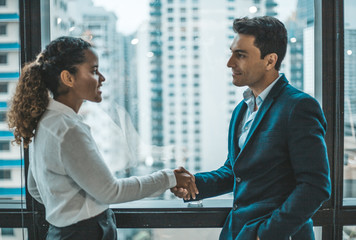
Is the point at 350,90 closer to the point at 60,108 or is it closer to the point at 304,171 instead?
the point at 304,171

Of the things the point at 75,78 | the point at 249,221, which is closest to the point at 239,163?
the point at 249,221

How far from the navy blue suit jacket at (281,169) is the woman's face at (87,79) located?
2.27ft

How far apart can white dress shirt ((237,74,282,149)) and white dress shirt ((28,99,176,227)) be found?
19.0 inches

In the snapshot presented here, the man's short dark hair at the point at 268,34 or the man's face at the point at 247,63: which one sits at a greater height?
the man's short dark hair at the point at 268,34

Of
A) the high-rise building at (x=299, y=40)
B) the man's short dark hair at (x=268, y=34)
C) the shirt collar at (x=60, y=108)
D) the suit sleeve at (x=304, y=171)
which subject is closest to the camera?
the suit sleeve at (x=304, y=171)

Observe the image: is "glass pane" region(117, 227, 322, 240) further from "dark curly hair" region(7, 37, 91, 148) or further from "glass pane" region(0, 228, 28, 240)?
"dark curly hair" region(7, 37, 91, 148)

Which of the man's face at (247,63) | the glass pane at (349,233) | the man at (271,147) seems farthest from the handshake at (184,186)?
the glass pane at (349,233)

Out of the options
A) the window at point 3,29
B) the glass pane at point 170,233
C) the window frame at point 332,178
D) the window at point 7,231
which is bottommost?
the glass pane at point 170,233

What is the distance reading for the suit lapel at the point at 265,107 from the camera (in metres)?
1.44

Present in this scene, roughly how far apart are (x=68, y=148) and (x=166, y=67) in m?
0.90

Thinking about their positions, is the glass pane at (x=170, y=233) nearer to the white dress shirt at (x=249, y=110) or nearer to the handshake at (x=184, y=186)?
the handshake at (x=184, y=186)

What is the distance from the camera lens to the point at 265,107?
1.45 m

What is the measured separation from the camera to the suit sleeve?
4.21 feet

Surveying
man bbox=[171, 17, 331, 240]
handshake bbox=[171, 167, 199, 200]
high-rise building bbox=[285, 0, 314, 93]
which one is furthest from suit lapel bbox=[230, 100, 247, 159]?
high-rise building bbox=[285, 0, 314, 93]
